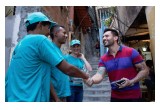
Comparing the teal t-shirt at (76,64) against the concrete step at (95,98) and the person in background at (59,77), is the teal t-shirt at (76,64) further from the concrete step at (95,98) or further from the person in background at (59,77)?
the concrete step at (95,98)

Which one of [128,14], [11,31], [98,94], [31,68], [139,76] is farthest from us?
[128,14]

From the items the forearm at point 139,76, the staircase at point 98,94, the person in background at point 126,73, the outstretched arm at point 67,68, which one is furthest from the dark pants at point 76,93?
the staircase at point 98,94

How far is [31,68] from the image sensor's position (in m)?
2.16

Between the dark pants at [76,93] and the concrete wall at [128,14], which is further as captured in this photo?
the concrete wall at [128,14]

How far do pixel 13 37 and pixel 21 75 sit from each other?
2.95 meters

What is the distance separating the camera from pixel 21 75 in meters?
2.15

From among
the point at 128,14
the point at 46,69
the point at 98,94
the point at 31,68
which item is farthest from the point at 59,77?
the point at 128,14

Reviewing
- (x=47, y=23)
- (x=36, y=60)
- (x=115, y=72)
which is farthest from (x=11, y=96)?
(x=115, y=72)

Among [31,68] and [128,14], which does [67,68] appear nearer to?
[31,68]

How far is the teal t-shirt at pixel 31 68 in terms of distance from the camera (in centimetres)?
213

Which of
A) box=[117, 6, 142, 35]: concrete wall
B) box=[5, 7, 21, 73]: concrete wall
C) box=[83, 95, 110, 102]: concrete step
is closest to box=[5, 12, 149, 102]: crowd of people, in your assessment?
box=[5, 7, 21, 73]: concrete wall

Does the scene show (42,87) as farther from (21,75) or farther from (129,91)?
(129,91)

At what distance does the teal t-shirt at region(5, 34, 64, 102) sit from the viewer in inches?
84.0
